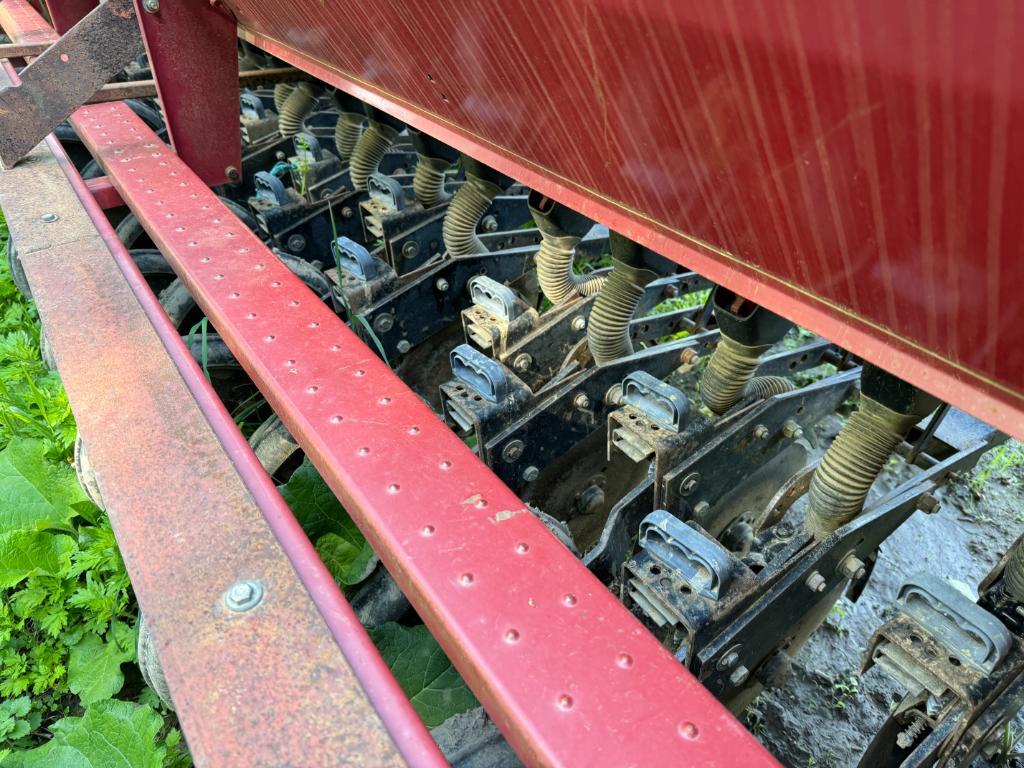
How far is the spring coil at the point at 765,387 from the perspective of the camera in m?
1.94

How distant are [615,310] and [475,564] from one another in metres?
1.11

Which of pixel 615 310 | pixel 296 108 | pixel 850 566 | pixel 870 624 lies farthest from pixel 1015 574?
pixel 296 108

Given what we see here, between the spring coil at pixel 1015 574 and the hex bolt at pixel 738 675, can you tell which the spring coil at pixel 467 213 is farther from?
the spring coil at pixel 1015 574

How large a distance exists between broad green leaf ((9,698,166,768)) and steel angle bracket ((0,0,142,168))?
1.78 metres

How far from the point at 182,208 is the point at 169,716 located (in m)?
1.35

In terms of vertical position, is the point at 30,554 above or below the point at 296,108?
below

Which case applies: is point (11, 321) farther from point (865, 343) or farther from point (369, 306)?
point (865, 343)

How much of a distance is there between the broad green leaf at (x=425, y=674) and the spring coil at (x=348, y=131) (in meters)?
2.51

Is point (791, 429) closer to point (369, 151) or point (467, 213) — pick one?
point (467, 213)

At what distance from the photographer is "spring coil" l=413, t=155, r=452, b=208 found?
9.84 ft

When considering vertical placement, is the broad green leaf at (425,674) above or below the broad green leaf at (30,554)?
above

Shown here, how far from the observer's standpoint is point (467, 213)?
2.70m

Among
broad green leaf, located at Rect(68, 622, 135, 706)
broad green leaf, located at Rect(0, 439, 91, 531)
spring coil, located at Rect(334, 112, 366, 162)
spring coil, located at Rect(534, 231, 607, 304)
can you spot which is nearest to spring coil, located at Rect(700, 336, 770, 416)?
spring coil, located at Rect(534, 231, 607, 304)

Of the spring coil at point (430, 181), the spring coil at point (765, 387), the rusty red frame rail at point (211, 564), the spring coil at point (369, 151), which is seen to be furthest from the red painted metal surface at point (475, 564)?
the spring coil at point (369, 151)
